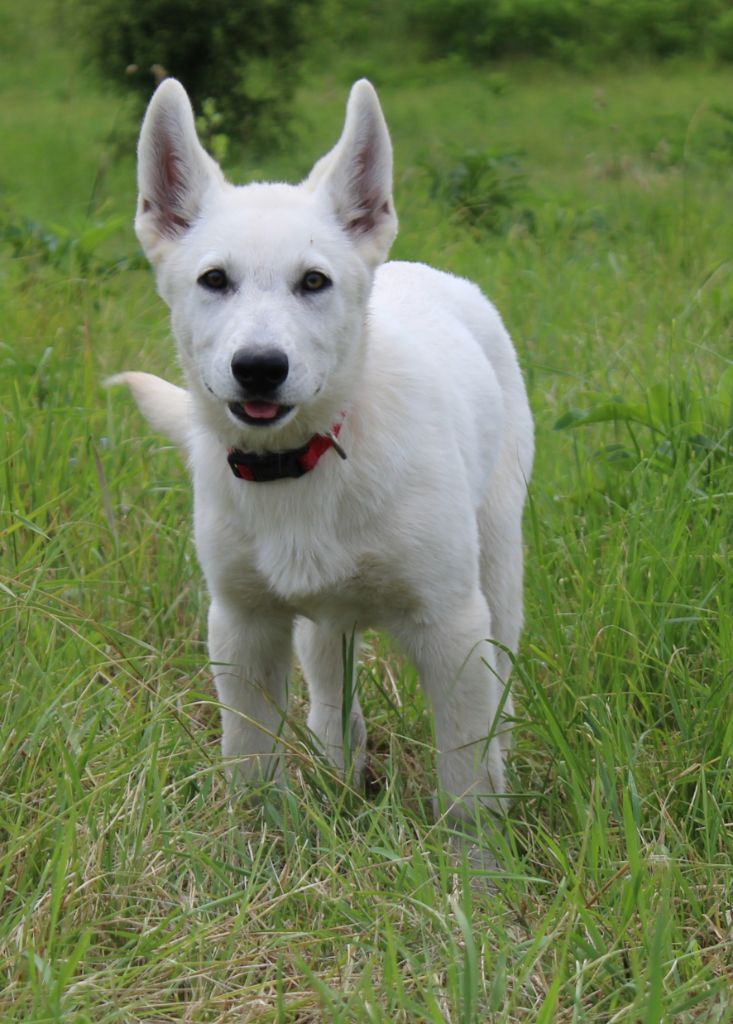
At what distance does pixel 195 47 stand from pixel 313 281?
10.1 metres

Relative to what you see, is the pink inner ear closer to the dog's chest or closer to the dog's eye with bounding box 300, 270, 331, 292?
the dog's eye with bounding box 300, 270, 331, 292

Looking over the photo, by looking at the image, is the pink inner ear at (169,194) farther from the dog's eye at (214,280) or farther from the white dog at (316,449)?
the dog's eye at (214,280)

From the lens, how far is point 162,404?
3.75 m

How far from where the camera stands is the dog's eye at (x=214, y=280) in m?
3.01

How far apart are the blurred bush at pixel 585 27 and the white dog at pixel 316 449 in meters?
16.2

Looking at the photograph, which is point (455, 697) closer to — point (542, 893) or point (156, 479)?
point (542, 893)

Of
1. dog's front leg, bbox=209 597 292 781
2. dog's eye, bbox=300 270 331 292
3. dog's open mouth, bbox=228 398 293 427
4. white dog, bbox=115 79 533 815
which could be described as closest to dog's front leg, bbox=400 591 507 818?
white dog, bbox=115 79 533 815

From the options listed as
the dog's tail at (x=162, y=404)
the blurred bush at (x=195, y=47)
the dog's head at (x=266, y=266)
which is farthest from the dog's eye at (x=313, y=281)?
the blurred bush at (x=195, y=47)

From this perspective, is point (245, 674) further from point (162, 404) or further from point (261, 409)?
point (162, 404)

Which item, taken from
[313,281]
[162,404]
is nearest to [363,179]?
[313,281]

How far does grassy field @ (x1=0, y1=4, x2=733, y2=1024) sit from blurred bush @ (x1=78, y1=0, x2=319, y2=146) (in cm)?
700

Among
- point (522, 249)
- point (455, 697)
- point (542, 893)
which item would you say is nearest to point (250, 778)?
point (455, 697)

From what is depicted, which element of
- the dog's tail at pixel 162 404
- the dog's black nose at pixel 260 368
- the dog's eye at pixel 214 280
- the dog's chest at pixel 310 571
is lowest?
the dog's chest at pixel 310 571

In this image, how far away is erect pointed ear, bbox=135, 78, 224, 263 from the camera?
325 centimetres
